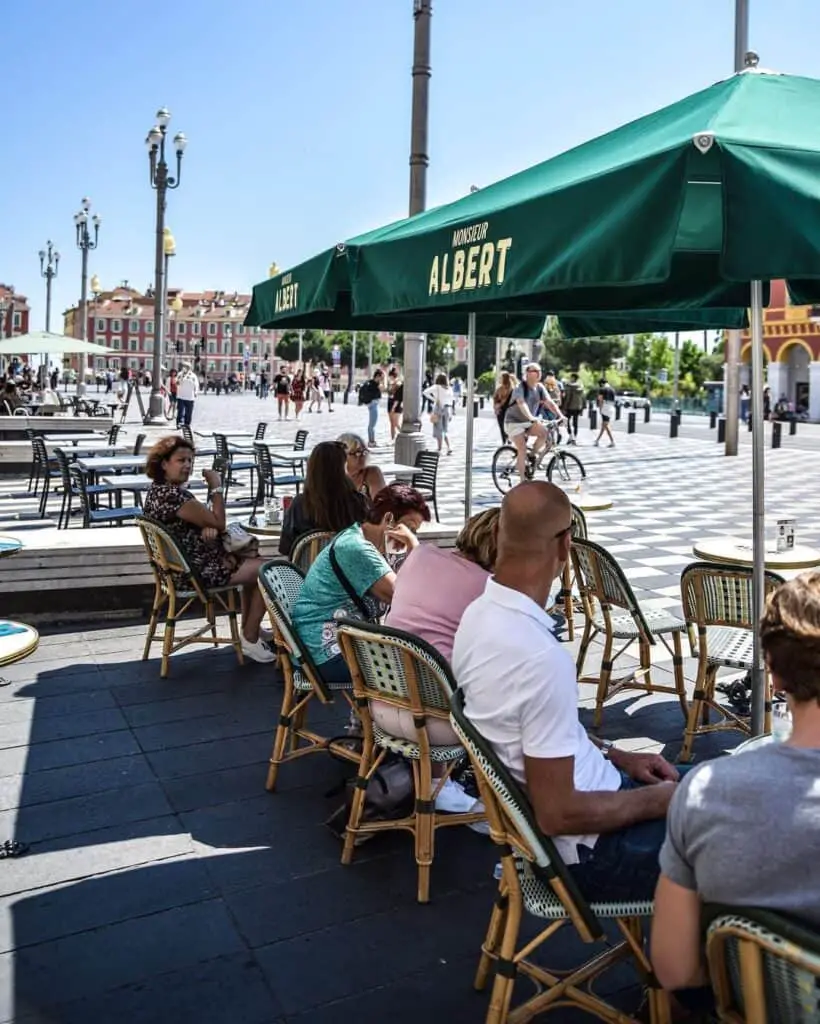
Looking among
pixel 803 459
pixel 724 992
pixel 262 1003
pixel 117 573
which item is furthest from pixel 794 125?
pixel 803 459

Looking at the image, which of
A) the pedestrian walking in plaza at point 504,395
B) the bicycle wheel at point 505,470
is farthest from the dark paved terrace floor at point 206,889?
the bicycle wheel at point 505,470

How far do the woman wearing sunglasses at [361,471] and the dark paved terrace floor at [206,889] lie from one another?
74.2 inches

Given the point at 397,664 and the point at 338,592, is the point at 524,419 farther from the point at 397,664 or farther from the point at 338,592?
the point at 397,664

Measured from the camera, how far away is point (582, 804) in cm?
217

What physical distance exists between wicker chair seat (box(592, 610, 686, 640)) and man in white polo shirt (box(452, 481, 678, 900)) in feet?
7.93

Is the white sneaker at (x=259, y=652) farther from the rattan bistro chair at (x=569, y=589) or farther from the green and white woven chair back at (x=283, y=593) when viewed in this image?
the rattan bistro chair at (x=569, y=589)

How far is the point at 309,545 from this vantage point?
4.90m

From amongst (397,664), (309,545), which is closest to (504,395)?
(309,545)

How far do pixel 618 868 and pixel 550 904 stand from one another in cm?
18

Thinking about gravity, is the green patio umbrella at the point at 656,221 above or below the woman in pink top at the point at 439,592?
above

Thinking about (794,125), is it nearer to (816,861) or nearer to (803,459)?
(816,861)

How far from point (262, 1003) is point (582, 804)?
40.2 inches

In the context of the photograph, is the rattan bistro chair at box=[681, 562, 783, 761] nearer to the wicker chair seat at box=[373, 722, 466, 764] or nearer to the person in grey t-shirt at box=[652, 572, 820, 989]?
the wicker chair seat at box=[373, 722, 466, 764]

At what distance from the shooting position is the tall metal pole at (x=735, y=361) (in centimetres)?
1511
